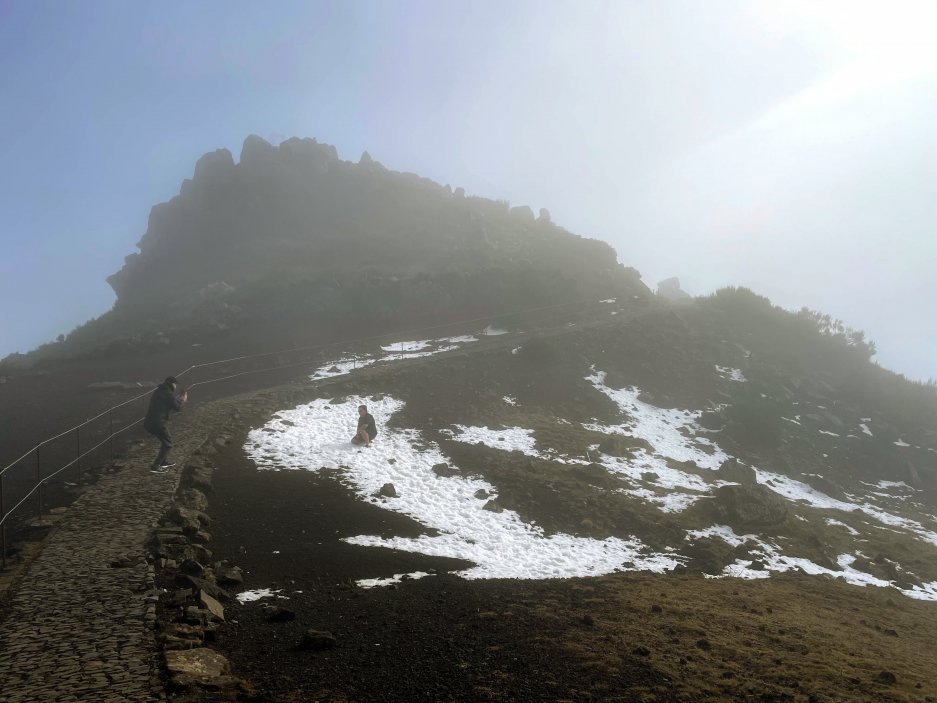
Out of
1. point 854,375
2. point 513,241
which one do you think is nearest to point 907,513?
point 854,375

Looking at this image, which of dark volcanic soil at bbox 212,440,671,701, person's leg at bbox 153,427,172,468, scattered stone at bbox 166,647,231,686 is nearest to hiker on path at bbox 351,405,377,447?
dark volcanic soil at bbox 212,440,671,701

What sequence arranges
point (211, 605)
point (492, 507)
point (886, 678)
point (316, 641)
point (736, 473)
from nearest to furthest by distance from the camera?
point (886, 678) → point (316, 641) → point (211, 605) → point (492, 507) → point (736, 473)

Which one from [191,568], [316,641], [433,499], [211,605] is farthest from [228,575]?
[433,499]

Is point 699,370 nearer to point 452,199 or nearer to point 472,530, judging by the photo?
point 472,530

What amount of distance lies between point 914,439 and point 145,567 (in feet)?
117

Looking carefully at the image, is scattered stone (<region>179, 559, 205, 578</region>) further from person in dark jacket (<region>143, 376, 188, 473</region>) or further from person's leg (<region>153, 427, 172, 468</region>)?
person's leg (<region>153, 427, 172, 468</region>)

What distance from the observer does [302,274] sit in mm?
47719

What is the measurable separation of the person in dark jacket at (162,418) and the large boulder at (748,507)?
1531 cm

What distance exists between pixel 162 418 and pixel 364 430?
6302mm

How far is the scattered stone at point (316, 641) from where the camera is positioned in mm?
7184

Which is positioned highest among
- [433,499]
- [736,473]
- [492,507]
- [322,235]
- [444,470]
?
[322,235]

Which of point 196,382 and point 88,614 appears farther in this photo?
point 196,382

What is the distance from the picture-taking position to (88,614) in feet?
24.2

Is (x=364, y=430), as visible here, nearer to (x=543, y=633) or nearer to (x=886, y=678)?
(x=543, y=633)
